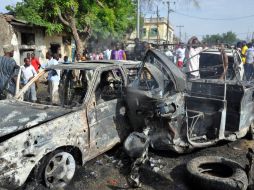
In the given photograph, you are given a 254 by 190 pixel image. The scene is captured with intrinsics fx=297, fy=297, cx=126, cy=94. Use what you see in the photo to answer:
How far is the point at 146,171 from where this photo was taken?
4594 mm

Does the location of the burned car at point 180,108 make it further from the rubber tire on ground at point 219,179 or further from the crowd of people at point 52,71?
the crowd of people at point 52,71

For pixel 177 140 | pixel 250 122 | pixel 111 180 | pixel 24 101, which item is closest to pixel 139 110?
pixel 177 140

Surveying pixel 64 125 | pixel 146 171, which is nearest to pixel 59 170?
pixel 64 125

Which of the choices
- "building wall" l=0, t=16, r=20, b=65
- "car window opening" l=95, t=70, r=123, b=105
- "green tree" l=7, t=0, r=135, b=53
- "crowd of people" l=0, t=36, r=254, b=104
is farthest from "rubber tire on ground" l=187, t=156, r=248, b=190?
"building wall" l=0, t=16, r=20, b=65

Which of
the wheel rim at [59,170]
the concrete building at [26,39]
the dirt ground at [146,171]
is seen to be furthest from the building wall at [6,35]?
the wheel rim at [59,170]

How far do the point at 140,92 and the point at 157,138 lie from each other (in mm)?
813

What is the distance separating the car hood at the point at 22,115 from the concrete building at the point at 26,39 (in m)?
9.77

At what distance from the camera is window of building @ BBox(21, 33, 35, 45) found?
49.5 ft

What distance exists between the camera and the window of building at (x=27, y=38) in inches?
594

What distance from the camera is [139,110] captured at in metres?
4.75

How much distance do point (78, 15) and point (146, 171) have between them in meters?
13.1

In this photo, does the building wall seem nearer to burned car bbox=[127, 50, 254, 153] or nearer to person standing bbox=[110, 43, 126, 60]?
person standing bbox=[110, 43, 126, 60]

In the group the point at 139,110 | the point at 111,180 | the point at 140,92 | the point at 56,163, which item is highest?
the point at 140,92

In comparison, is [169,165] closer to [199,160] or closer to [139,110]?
[199,160]
